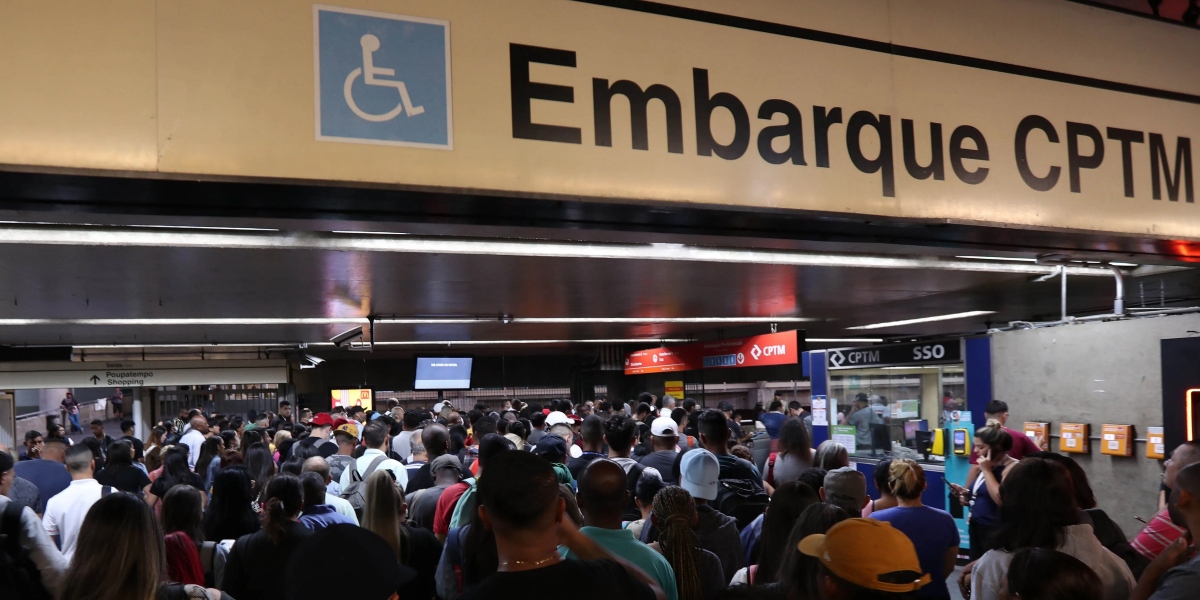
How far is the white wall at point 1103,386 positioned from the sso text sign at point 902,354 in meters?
0.69

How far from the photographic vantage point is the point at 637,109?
2244mm

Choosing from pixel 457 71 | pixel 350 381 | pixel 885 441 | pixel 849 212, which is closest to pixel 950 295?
pixel 885 441

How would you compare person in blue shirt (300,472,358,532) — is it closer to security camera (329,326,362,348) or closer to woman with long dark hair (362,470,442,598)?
woman with long dark hair (362,470,442,598)

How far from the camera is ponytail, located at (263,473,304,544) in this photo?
385 cm

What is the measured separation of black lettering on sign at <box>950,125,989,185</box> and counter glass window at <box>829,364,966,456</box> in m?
6.67

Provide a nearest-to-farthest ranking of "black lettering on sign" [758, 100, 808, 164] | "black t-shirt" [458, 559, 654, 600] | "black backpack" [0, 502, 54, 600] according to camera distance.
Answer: "black t-shirt" [458, 559, 654, 600]
"black lettering on sign" [758, 100, 808, 164]
"black backpack" [0, 502, 54, 600]

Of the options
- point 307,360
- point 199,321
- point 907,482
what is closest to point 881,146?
point 907,482

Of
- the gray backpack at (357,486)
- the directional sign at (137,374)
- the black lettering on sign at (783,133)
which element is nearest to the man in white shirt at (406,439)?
the gray backpack at (357,486)

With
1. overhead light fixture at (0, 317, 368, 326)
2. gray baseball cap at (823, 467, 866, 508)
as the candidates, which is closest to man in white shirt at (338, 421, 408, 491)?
gray baseball cap at (823, 467, 866, 508)

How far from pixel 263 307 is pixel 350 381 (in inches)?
569

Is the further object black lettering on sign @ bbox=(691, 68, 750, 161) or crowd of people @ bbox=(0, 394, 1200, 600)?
black lettering on sign @ bbox=(691, 68, 750, 161)

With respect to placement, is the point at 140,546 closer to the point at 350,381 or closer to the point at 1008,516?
the point at 1008,516

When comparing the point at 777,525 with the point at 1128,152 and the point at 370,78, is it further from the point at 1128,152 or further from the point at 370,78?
the point at 370,78

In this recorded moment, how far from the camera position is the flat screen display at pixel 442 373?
2030 cm
